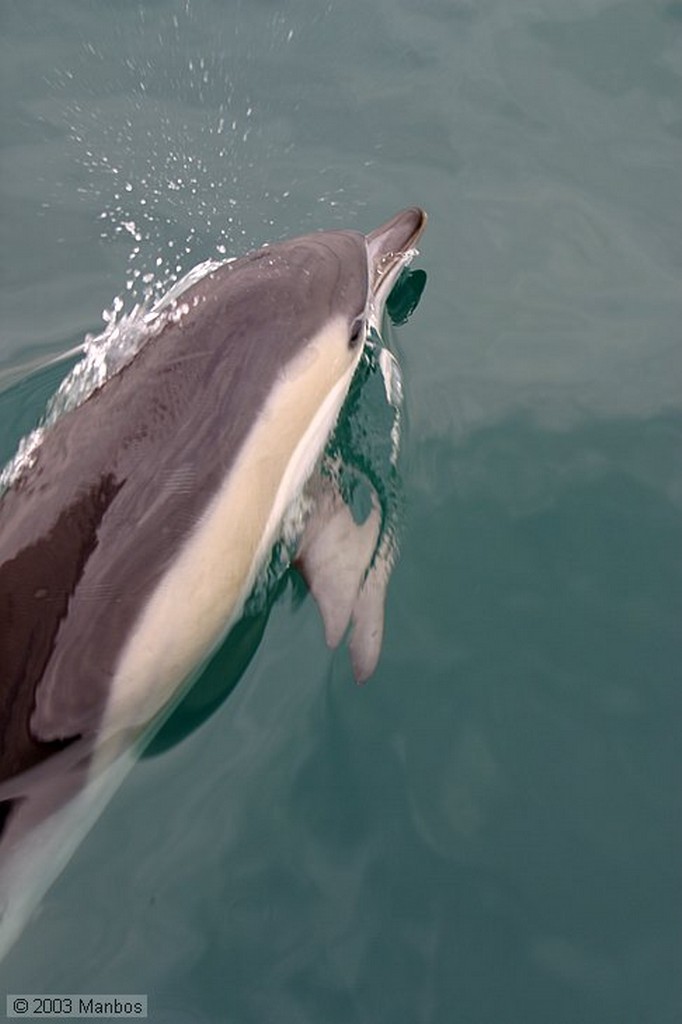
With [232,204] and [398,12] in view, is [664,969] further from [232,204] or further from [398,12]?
[398,12]

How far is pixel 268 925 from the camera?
12.8 feet

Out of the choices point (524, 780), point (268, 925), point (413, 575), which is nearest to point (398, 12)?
point (413, 575)

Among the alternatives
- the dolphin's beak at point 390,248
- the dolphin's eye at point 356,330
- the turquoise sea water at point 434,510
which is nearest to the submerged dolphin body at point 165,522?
the dolphin's eye at point 356,330

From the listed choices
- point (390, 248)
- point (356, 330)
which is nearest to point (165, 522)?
point (356, 330)

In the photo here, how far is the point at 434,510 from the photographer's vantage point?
4996 millimetres

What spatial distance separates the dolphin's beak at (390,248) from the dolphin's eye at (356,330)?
0.35 meters

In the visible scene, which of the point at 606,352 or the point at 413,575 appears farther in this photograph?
the point at 606,352

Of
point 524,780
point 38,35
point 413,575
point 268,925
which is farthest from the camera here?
point 38,35

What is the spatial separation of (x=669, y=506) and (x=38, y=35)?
4.37m

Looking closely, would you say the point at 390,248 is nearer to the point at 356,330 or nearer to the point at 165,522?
the point at 356,330

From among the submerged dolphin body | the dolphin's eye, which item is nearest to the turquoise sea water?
the submerged dolphin body

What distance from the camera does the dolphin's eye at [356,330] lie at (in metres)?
4.80

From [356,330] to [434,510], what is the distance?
810mm

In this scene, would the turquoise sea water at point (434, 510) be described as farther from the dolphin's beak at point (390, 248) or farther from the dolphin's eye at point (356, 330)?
the dolphin's eye at point (356, 330)
